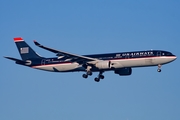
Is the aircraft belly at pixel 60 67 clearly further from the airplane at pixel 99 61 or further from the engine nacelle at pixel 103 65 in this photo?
the engine nacelle at pixel 103 65

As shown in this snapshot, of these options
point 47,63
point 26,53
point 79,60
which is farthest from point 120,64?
point 26,53

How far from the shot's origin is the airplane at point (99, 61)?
83.8 metres

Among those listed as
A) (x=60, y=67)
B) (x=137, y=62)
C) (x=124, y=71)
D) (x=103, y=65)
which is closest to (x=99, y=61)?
(x=103, y=65)

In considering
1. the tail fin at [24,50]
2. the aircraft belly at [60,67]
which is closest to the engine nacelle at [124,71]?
the aircraft belly at [60,67]

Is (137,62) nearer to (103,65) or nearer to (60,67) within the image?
(103,65)

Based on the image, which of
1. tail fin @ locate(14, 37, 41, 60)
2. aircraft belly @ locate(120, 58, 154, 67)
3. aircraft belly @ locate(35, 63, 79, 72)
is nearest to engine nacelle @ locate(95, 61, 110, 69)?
aircraft belly @ locate(120, 58, 154, 67)

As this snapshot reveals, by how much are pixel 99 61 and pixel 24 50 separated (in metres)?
18.2

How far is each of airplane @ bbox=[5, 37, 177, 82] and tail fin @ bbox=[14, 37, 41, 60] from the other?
800mm

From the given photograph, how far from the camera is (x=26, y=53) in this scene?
96812 mm

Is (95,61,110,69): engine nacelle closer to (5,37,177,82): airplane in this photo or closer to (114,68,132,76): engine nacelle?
(5,37,177,82): airplane

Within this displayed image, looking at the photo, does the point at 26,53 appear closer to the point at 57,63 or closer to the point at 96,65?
the point at 57,63

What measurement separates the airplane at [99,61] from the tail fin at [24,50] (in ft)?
2.62

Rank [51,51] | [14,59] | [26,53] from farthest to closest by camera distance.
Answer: [26,53], [14,59], [51,51]

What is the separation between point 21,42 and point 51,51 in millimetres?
17015
